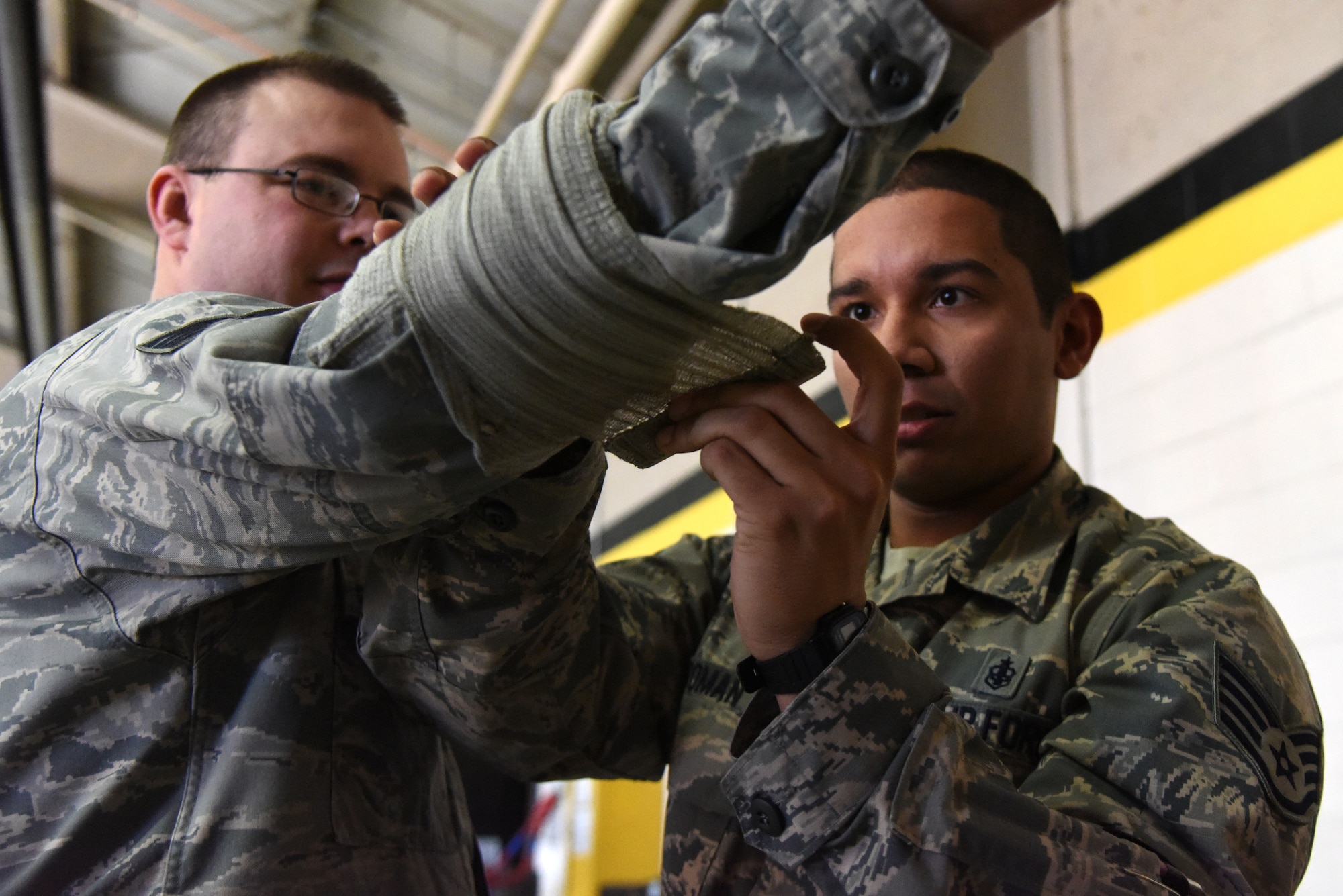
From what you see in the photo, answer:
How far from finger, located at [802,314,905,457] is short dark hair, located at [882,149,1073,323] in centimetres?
56

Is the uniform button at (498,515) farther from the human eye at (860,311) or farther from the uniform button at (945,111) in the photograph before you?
the human eye at (860,311)

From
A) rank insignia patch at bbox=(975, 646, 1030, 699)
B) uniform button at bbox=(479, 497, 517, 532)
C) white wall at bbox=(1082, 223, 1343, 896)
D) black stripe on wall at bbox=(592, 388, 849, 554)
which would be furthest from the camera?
black stripe on wall at bbox=(592, 388, 849, 554)

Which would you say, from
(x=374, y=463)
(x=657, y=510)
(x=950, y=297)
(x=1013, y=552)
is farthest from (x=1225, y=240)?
(x=657, y=510)

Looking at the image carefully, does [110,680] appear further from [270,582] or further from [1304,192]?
[1304,192]

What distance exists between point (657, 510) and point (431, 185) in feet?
14.4

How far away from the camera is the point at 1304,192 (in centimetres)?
238

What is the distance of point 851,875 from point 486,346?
496mm

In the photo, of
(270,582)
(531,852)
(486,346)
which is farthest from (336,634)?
(531,852)

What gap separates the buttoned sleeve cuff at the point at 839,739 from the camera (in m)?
0.83

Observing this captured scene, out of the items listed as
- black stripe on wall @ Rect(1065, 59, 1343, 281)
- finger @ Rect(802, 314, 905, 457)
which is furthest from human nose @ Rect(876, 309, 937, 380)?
black stripe on wall @ Rect(1065, 59, 1343, 281)

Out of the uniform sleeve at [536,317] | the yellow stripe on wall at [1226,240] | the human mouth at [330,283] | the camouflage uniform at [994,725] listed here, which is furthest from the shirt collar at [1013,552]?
the yellow stripe on wall at [1226,240]

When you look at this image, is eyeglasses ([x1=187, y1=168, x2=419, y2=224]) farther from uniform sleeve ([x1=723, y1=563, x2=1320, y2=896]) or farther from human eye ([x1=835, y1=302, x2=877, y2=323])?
uniform sleeve ([x1=723, y1=563, x2=1320, y2=896])

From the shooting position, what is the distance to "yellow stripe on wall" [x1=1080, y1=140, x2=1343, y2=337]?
2338 mm

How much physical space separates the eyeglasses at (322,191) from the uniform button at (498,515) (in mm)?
581
